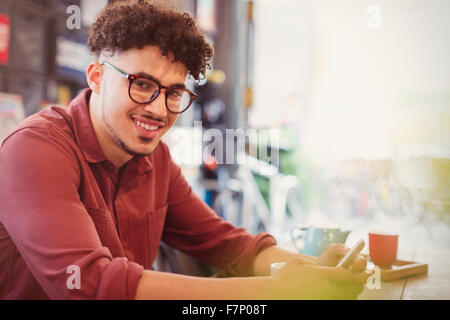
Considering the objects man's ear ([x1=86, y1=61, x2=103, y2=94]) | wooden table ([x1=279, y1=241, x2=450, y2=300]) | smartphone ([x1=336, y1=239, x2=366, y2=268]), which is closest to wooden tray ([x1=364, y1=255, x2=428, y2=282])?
wooden table ([x1=279, y1=241, x2=450, y2=300])

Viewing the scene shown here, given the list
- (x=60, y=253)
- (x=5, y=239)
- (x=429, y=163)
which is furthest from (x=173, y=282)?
(x=429, y=163)

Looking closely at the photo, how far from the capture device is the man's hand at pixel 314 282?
697 millimetres

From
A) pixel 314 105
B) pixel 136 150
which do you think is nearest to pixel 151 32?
pixel 136 150

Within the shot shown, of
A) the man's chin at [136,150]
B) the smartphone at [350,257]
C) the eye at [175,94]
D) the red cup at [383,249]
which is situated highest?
the eye at [175,94]

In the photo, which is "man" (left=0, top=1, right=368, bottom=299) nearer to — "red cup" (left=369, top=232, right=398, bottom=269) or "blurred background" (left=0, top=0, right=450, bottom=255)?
"red cup" (left=369, top=232, right=398, bottom=269)

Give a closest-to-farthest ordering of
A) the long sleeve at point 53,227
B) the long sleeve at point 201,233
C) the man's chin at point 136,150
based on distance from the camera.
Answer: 1. the long sleeve at point 53,227
2. the man's chin at point 136,150
3. the long sleeve at point 201,233

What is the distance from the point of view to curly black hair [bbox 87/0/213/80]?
3.15 feet

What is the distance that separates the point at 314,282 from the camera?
71 cm

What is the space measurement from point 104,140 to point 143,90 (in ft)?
0.57

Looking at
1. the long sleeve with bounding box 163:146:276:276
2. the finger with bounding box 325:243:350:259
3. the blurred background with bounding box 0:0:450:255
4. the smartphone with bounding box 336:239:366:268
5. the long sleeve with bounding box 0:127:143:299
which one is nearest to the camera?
the long sleeve with bounding box 0:127:143:299

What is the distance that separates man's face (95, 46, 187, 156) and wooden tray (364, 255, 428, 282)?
65 cm

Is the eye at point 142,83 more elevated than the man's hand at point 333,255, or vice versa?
the eye at point 142,83

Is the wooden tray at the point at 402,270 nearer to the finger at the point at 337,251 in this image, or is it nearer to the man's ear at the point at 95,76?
the finger at the point at 337,251

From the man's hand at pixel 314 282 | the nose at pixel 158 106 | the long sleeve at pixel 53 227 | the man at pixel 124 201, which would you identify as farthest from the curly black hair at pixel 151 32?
the man's hand at pixel 314 282
